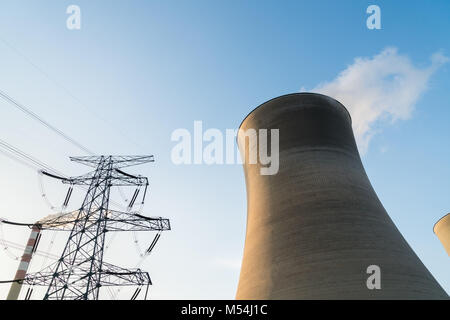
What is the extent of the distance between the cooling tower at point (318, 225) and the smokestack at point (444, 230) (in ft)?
33.2

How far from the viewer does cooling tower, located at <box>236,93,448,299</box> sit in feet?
17.5

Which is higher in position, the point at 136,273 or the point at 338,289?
the point at 136,273

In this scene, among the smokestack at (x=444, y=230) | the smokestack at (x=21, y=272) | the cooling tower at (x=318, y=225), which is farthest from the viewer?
the smokestack at (x=21, y=272)

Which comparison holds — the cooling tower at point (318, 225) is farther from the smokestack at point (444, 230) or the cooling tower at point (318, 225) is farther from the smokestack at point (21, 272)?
the smokestack at point (21, 272)

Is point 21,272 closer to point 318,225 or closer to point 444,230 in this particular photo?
point 318,225

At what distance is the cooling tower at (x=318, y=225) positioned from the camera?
532 cm

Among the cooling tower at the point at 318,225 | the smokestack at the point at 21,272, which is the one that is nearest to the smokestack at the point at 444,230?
the cooling tower at the point at 318,225

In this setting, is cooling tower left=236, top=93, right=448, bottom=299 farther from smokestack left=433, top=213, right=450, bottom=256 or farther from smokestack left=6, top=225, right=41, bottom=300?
smokestack left=6, top=225, right=41, bottom=300

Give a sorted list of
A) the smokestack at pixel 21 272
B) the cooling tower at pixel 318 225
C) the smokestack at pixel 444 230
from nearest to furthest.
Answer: the cooling tower at pixel 318 225
the smokestack at pixel 444 230
the smokestack at pixel 21 272

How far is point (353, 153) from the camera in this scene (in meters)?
7.83

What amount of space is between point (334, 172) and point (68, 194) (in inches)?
533
